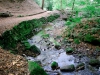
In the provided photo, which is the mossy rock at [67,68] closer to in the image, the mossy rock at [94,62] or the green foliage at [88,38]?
the mossy rock at [94,62]

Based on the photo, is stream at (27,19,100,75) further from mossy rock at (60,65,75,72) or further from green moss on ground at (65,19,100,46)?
green moss on ground at (65,19,100,46)

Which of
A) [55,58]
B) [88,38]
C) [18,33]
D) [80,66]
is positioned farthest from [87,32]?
[18,33]

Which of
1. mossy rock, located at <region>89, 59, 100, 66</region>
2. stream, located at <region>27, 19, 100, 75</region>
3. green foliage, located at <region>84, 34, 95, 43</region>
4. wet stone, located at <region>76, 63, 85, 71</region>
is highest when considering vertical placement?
green foliage, located at <region>84, 34, 95, 43</region>

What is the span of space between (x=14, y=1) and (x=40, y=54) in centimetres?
1660

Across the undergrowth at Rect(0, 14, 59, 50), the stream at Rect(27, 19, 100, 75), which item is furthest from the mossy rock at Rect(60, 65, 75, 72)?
the undergrowth at Rect(0, 14, 59, 50)

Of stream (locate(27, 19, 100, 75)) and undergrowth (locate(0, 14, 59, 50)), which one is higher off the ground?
undergrowth (locate(0, 14, 59, 50))

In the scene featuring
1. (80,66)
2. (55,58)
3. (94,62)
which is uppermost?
(94,62)

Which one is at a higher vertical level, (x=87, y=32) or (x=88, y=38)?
(x=87, y=32)

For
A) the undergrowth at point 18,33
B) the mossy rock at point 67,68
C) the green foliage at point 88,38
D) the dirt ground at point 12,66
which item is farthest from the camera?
the green foliage at point 88,38

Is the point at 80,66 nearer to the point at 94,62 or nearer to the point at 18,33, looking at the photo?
the point at 94,62

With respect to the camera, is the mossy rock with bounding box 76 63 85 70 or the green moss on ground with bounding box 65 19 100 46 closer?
the mossy rock with bounding box 76 63 85 70

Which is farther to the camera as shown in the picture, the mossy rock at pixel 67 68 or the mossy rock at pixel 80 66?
the mossy rock at pixel 80 66

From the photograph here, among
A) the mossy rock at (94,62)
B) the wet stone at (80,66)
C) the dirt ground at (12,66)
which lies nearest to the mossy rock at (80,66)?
the wet stone at (80,66)

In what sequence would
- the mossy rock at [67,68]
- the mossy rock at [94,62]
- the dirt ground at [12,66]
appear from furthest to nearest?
the mossy rock at [94,62]
the mossy rock at [67,68]
the dirt ground at [12,66]
